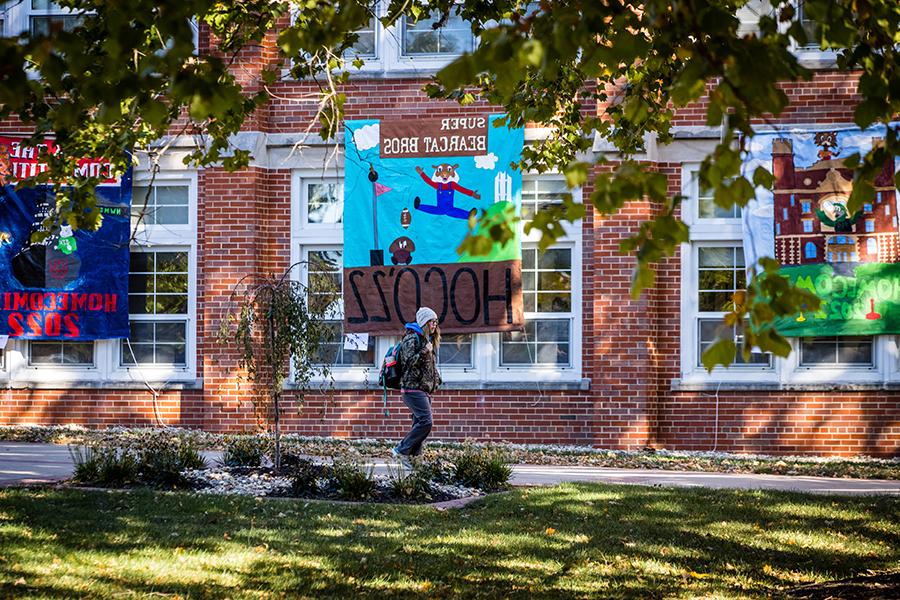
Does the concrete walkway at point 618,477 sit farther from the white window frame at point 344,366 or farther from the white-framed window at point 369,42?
the white-framed window at point 369,42

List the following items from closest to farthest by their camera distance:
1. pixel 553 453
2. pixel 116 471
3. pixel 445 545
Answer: pixel 445 545 → pixel 116 471 → pixel 553 453

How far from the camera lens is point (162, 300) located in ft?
56.5

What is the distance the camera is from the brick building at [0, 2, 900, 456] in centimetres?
1577

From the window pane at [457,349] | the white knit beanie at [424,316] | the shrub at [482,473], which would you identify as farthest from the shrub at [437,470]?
the window pane at [457,349]

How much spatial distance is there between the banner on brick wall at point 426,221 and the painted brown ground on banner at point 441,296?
0.01m

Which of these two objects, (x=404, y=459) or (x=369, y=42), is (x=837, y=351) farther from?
(x=369, y=42)

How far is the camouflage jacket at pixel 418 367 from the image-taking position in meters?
12.0

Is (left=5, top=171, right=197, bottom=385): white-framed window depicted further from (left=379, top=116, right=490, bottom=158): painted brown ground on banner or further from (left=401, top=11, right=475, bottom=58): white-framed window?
(left=401, top=11, right=475, bottom=58): white-framed window

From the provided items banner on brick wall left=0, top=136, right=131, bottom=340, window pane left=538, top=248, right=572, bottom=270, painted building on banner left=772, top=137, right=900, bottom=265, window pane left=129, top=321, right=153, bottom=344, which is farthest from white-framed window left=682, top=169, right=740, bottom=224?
banner on brick wall left=0, top=136, right=131, bottom=340

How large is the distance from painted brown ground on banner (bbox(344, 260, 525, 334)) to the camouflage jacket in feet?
13.2

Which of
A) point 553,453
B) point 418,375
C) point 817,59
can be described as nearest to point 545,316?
point 553,453

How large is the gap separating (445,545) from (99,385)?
10.3m

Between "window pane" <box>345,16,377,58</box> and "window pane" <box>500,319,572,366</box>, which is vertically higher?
"window pane" <box>345,16,377,58</box>

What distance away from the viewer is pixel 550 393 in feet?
53.2
